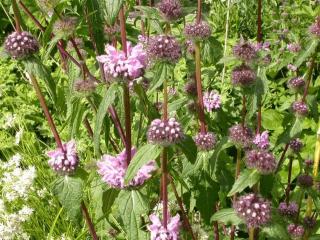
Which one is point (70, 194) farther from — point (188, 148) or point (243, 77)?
point (243, 77)

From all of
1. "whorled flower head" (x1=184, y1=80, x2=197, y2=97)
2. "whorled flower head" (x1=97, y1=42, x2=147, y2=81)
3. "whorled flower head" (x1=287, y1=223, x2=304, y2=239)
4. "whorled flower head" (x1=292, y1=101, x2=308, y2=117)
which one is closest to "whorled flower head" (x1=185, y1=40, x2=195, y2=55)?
"whorled flower head" (x1=184, y1=80, x2=197, y2=97)

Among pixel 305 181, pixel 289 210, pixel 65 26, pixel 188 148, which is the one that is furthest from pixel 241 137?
pixel 65 26

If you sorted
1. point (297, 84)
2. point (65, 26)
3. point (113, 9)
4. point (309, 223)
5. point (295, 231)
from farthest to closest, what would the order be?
point (297, 84) → point (309, 223) → point (295, 231) → point (65, 26) → point (113, 9)

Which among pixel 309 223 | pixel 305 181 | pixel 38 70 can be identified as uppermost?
pixel 38 70

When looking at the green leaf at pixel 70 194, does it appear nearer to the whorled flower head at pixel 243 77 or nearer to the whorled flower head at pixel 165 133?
the whorled flower head at pixel 165 133

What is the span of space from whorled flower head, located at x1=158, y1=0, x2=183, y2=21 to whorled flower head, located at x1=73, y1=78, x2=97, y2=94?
0.35m

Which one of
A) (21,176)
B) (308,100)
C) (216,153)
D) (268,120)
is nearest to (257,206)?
(216,153)

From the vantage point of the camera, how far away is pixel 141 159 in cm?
149

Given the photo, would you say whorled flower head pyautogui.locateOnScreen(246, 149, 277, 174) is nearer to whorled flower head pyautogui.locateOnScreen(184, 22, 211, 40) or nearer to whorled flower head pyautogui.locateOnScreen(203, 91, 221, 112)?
whorled flower head pyautogui.locateOnScreen(184, 22, 211, 40)

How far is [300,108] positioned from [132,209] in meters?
1.02

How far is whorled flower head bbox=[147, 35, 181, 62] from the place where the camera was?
4.96ft

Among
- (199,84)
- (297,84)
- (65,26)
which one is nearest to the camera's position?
(65,26)

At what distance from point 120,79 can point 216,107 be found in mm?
1070

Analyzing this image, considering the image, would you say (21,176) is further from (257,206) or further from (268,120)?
(268,120)
